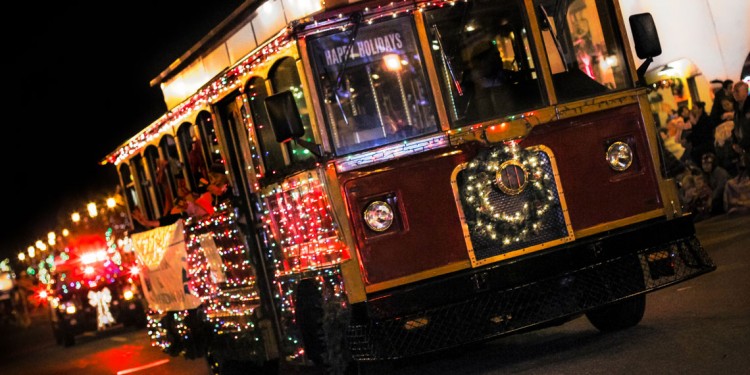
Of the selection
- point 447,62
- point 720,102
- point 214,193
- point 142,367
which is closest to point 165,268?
point 214,193

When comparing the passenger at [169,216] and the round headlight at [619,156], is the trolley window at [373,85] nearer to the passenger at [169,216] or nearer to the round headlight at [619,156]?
the round headlight at [619,156]

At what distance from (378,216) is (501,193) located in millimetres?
936

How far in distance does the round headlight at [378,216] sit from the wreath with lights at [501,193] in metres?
0.58

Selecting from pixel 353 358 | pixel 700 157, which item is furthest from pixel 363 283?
pixel 700 157

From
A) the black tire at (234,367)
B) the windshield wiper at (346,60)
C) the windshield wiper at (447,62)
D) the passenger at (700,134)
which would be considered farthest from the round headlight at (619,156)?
the passenger at (700,134)

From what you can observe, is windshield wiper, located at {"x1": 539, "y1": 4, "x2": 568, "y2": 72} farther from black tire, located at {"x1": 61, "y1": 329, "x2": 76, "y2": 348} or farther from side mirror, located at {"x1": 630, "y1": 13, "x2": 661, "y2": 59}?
black tire, located at {"x1": 61, "y1": 329, "x2": 76, "y2": 348}

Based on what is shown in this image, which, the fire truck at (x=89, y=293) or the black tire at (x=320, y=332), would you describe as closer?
the black tire at (x=320, y=332)

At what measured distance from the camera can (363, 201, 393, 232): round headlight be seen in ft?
23.8

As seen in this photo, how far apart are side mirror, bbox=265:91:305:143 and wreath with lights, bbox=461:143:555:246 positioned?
1303 millimetres

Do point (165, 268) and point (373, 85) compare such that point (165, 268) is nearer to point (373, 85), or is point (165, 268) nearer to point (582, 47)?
point (373, 85)

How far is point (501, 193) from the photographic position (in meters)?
7.54

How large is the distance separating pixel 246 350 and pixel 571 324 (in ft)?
9.67

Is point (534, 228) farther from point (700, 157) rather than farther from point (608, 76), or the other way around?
point (700, 157)

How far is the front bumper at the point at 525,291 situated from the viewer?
709 cm
